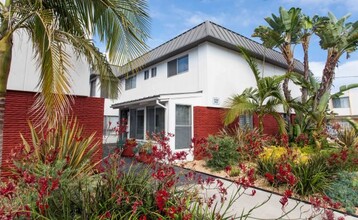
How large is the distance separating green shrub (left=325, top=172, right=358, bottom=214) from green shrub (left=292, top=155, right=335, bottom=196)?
20 centimetres

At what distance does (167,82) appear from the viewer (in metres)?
14.5

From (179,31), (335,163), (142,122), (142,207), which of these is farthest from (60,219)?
(179,31)

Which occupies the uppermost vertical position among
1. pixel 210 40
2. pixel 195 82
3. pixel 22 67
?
pixel 210 40

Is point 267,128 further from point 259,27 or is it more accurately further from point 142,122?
point 142,122

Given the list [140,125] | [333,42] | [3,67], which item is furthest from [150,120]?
[333,42]

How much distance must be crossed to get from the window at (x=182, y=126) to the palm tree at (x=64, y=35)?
213 inches

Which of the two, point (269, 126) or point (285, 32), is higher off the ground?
point (285, 32)

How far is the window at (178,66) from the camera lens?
43.4 feet

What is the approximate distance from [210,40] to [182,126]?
4.73 metres

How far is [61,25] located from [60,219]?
14.2ft

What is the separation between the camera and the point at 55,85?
3.95m

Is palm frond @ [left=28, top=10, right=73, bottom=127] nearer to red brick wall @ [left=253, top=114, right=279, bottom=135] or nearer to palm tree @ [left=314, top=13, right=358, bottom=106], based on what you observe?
palm tree @ [left=314, top=13, right=358, bottom=106]

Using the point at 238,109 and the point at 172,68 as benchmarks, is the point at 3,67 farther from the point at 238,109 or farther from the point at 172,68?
the point at 172,68

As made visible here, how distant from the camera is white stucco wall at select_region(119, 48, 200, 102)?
12.6m
